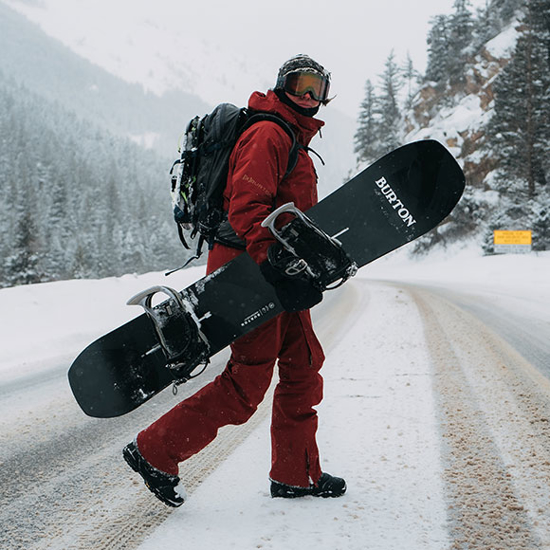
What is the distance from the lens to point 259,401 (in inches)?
87.4

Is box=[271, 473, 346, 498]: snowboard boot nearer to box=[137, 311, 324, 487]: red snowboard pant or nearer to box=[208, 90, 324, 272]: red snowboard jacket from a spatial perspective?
box=[137, 311, 324, 487]: red snowboard pant

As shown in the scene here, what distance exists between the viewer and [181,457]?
2123 millimetres

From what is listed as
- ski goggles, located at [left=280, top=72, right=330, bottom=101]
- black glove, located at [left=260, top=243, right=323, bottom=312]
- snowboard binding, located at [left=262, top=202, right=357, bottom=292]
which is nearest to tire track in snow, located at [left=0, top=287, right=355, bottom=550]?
black glove, located at [left=260, top=243, right=323, bottom=312]

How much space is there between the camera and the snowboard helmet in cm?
231

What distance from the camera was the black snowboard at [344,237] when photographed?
230 cm

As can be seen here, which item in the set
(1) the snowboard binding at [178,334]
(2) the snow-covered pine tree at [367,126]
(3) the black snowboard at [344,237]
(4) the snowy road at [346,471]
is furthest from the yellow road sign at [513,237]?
(2) the snow-covered pine tree at [367,126]

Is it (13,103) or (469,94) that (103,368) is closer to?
(469,94)

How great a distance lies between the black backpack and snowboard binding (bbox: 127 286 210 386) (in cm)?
Result: 35

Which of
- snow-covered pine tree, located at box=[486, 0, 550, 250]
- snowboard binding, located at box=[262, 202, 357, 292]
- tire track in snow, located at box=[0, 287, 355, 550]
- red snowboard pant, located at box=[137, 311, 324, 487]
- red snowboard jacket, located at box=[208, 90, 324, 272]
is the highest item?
snow-covered pine tree, located at box=[486, 0, 550, 250]

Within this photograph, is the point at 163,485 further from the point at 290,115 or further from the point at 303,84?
the point at 303,84

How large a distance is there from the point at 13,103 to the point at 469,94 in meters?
130

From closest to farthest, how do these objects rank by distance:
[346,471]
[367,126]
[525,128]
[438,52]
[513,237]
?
[346,471] < [513,237] < [525,128] < [438,52] < [367,126]

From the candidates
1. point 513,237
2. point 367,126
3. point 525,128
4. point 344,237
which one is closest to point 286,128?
point 344,237

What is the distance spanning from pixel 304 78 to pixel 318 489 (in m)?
1.81
